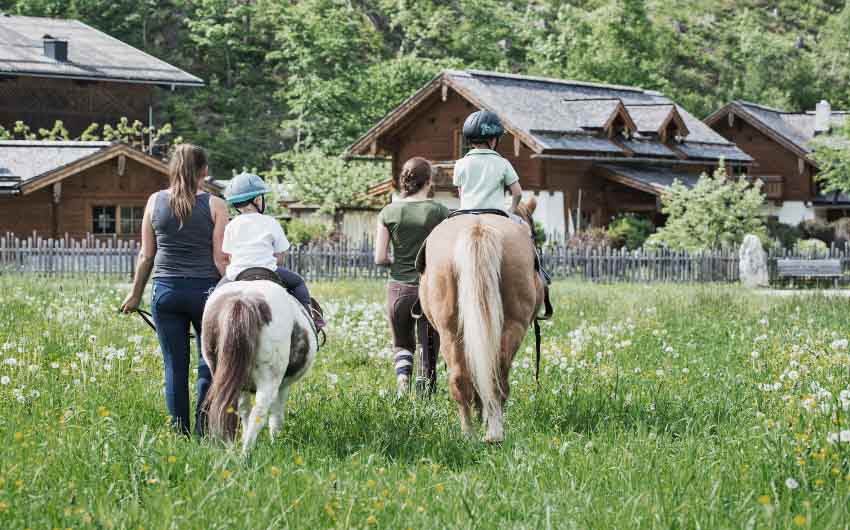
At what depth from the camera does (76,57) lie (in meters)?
50.6

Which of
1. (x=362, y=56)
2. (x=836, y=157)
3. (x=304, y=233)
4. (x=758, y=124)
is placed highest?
(x=362, y=56)

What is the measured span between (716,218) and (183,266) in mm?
26676

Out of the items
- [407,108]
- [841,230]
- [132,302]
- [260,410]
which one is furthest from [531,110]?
[260,410]

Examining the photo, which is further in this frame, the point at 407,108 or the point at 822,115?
the point at 822,115

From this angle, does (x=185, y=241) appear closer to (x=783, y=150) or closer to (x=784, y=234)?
(x=784, y=234)

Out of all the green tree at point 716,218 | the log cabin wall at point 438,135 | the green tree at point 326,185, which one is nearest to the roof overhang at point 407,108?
the log cabin wall at point 438,135

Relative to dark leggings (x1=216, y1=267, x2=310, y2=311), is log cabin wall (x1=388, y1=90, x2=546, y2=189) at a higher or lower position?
higher

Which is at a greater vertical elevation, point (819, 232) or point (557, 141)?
point (557, 141)

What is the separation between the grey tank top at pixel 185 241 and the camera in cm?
691

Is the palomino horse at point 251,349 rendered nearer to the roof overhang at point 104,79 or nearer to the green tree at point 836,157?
the green tree at point 836,157

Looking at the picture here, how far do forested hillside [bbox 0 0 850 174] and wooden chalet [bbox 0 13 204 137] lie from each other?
752 cm

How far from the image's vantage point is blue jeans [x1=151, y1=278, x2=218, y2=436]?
690cm

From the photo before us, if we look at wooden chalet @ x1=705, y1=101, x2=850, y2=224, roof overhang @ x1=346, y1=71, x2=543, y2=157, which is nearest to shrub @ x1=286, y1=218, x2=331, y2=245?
roof overhang @ x1=346, y1=71, x2=543, y2=157

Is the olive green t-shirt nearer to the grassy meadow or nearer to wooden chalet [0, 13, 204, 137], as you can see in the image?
the grassy meadow
